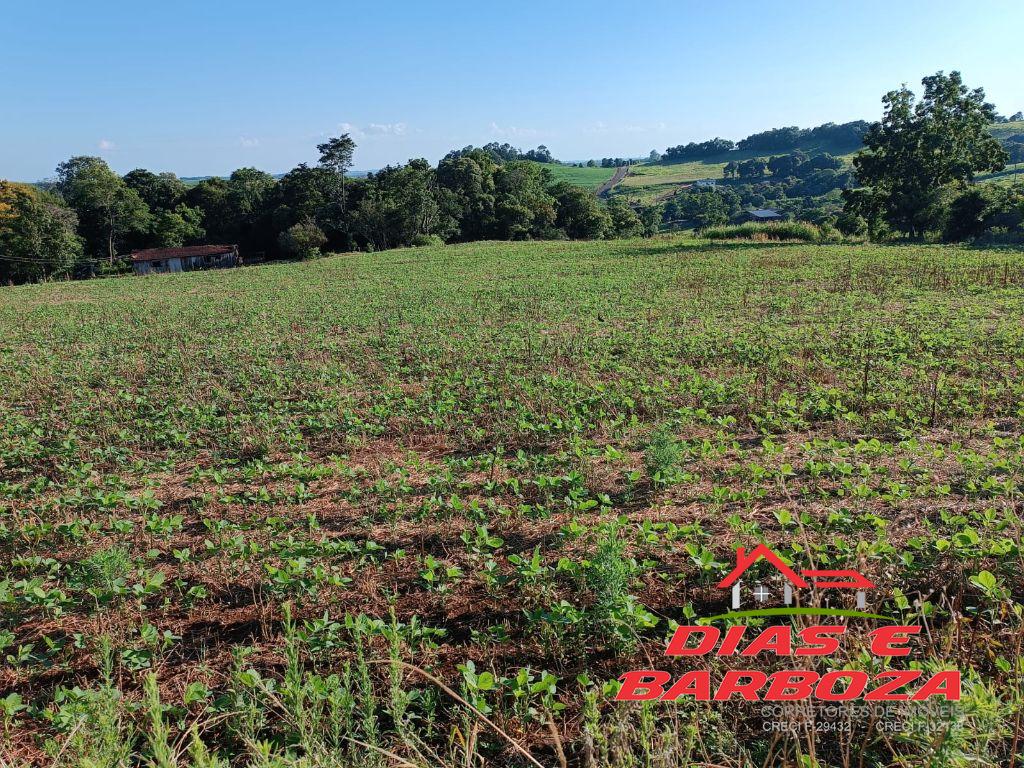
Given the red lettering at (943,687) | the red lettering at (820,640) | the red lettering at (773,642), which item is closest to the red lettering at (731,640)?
the red lettering at (773,642)

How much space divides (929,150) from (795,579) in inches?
1299

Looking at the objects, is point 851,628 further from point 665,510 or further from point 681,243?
point 681,243

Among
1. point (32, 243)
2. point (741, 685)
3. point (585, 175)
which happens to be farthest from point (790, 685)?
point (585, 175)

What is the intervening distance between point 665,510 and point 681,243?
30455mm

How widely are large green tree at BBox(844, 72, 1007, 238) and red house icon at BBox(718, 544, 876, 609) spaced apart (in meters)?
32.0

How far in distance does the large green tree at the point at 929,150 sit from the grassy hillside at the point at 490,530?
69.5 feet

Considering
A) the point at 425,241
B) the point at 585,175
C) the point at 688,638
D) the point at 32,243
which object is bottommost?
the point at 688,638

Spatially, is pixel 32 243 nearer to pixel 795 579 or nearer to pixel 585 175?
pixel 795 579

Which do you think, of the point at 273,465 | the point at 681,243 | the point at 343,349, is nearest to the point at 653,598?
the point at 273,465

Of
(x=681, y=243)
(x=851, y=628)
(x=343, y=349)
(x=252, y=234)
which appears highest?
(x=252, y=234)

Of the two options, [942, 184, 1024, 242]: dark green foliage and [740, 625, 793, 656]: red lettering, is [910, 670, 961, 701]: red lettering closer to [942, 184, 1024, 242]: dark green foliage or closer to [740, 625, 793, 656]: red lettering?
[740, 625, 793, 656]: red lettering

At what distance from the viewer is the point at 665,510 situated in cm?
464

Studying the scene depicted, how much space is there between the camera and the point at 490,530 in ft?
14.9

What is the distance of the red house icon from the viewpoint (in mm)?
3244
